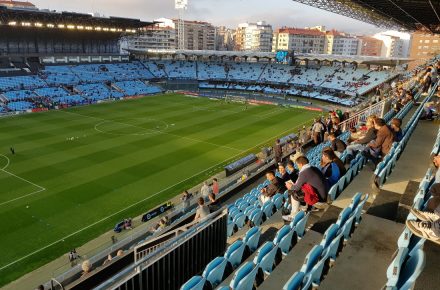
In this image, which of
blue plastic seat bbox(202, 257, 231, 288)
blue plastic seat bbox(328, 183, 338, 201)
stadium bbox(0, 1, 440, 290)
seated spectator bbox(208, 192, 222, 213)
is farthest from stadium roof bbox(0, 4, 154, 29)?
blue plastic seat bbox(202, 257, 231, 288)

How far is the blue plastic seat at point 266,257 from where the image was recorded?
5.20 metres

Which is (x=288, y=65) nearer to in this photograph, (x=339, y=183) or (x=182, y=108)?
(x=182, y=108)

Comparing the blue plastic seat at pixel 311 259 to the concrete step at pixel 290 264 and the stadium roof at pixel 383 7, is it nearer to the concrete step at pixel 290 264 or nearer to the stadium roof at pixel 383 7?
the concrete step at pixel 290 264

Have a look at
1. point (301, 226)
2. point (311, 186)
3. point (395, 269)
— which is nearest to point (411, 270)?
point (395, 269)

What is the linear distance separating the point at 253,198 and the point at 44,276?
9683 mm

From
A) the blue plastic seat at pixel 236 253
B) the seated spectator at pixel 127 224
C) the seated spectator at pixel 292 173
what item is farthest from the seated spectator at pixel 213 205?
the seated spectator at pixel 127 224

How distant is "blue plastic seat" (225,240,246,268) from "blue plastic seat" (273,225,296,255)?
1.91 ft

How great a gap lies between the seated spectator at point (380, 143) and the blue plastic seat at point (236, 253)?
17.5 feet

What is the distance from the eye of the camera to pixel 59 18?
179 feet

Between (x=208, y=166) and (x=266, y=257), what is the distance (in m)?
22.5

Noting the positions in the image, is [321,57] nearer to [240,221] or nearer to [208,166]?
[208,166]

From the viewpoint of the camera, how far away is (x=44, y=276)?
48.3 feet

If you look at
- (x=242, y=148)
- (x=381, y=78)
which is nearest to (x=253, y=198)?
(x=242, y=148)

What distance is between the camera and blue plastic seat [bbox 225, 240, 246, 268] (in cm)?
577
